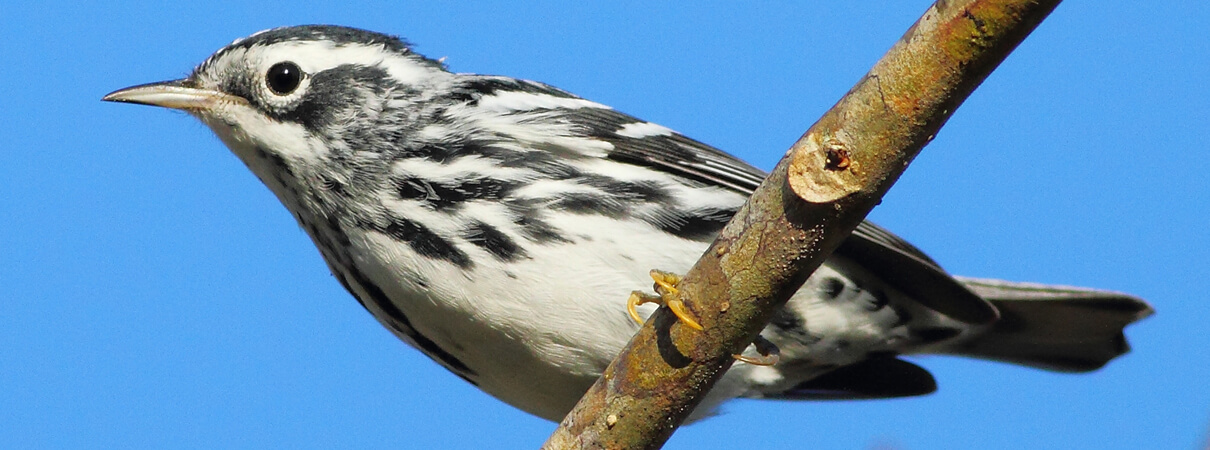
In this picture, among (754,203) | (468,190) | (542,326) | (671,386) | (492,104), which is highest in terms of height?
(492,104)

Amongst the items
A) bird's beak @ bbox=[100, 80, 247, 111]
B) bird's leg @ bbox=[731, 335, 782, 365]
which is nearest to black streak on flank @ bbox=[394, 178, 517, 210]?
bird's beak @ bbox=[100, 80, 247, 111]

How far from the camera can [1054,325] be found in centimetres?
591

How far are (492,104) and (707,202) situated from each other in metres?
0.91

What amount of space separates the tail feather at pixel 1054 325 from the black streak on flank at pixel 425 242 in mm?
2232

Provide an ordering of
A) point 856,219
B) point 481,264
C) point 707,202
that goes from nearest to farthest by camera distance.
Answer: point 856,219
point 481,264
point 707,202

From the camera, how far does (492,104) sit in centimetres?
499

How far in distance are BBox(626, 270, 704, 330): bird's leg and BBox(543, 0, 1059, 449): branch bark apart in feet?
0.09

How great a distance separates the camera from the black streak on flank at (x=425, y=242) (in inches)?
179

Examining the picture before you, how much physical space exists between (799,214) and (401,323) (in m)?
2.23

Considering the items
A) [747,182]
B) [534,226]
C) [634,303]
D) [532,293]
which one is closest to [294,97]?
[534,226]

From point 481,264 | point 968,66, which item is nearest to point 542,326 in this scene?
point 481,264

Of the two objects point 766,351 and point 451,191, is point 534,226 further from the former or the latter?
point 766,351

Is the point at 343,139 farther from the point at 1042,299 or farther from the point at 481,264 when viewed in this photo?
the point at 1042,299

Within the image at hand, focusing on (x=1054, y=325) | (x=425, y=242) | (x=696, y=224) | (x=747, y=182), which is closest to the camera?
(x=425, y=242)
